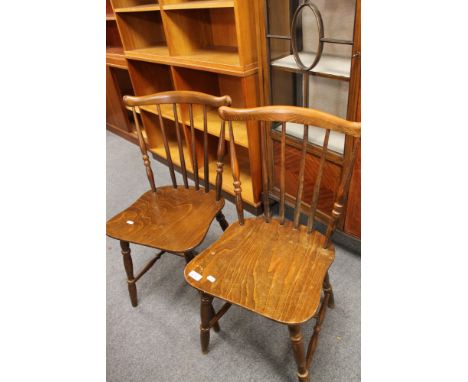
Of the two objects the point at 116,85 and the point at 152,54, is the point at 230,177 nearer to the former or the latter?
the point at 152,54

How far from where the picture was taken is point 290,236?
1.14 metres

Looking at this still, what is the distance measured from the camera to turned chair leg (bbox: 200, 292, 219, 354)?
1.10 metres

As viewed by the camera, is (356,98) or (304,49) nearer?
(356,98)

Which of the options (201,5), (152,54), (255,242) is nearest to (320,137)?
(255,242)

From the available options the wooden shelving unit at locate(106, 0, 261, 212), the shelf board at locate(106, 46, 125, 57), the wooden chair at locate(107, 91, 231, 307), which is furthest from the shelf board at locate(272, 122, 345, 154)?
the shelf board at locate(106, 46, 125, 57)

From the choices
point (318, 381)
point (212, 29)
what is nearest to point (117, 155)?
point (212, 29)

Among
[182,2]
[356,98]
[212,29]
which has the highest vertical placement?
[182,2]

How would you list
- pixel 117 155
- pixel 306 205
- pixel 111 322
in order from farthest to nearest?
pixel 117 155
pixel 306 205
pixel 111 322

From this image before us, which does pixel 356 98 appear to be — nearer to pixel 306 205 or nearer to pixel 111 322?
pixel 306 205

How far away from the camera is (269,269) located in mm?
1014

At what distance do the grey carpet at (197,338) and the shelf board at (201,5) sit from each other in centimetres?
135

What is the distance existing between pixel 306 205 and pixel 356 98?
2.05 ft

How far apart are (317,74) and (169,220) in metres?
0.88

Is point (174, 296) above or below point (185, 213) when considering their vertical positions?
below
